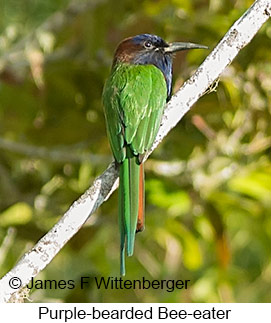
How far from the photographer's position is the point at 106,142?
500 centimetres

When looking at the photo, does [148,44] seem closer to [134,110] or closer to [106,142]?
[134,110]

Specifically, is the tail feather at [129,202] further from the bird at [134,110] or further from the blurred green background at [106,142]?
the blurred green background at [106,142]

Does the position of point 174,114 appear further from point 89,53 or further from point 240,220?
point 240,220

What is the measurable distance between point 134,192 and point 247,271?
8.28 ft

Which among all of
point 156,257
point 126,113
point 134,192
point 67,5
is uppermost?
point 67,5

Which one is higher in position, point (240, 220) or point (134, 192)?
point (240, 220)

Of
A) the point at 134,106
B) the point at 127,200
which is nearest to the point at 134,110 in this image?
the point at 134,106

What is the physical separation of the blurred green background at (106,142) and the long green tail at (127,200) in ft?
3.41

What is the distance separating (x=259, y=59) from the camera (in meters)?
4.70

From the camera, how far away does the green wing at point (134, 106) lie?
3693 mm

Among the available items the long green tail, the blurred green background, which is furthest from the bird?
the blurred green background

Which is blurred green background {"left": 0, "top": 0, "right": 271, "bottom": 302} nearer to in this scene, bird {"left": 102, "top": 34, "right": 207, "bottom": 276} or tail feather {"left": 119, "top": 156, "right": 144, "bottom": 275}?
bird {"left": 102, "top": 34, "right": 207, "bottom": 276}

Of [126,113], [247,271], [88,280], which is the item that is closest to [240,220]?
[247,271]

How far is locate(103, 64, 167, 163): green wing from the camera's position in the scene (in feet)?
12.1
